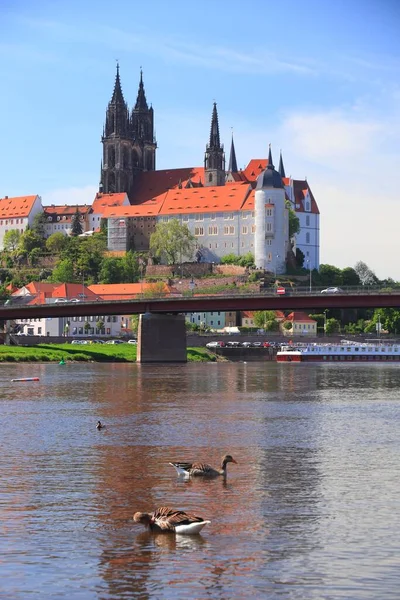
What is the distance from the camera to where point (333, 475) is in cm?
3141

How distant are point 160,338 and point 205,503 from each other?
3741 inches

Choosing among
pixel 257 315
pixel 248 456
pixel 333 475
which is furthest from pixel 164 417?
pixel 257 315

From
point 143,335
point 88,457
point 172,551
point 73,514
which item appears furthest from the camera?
point 143,335

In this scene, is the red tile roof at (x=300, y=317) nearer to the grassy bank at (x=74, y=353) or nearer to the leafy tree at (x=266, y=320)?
the leafy tree at (x=266, y=320)

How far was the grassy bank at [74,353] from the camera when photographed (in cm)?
12125

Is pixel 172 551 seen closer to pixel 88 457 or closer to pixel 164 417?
pixel 88 457

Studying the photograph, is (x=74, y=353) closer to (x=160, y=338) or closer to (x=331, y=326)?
(x=160, y=338)

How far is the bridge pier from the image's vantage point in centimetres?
12112

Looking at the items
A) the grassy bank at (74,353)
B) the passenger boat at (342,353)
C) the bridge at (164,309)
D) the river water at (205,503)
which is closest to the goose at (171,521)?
the river water at (205,503)

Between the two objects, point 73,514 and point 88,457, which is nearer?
point 73,514

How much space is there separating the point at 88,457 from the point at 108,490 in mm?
7086

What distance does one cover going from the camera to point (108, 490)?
2856 cm

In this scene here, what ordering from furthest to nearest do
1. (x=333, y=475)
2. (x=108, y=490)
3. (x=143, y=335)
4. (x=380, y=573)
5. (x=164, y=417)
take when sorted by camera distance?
(x=143, y=335) → (x=164, y=417) → (x=333, y=475) → (x=108, y=490) → (x=380, y=573)

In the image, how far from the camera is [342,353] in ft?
493
